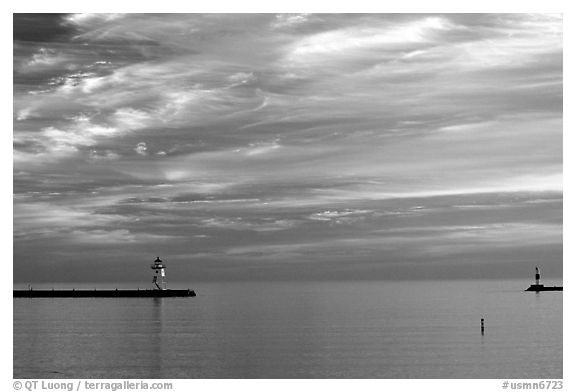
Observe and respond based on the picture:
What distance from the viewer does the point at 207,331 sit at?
82.4 metres

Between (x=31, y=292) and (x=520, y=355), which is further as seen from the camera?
(x=31, y=292)

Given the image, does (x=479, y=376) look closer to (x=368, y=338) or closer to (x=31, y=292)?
(x=368, y=338)

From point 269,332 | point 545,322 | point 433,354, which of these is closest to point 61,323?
point 269,332

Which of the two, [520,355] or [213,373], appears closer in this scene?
[213,373]

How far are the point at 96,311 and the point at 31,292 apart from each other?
185 ft

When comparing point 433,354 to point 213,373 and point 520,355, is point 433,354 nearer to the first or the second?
point 520,355

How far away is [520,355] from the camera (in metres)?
61.4

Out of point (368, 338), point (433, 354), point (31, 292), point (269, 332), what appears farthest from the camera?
point (31, 292)

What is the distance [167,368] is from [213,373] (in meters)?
3.97
